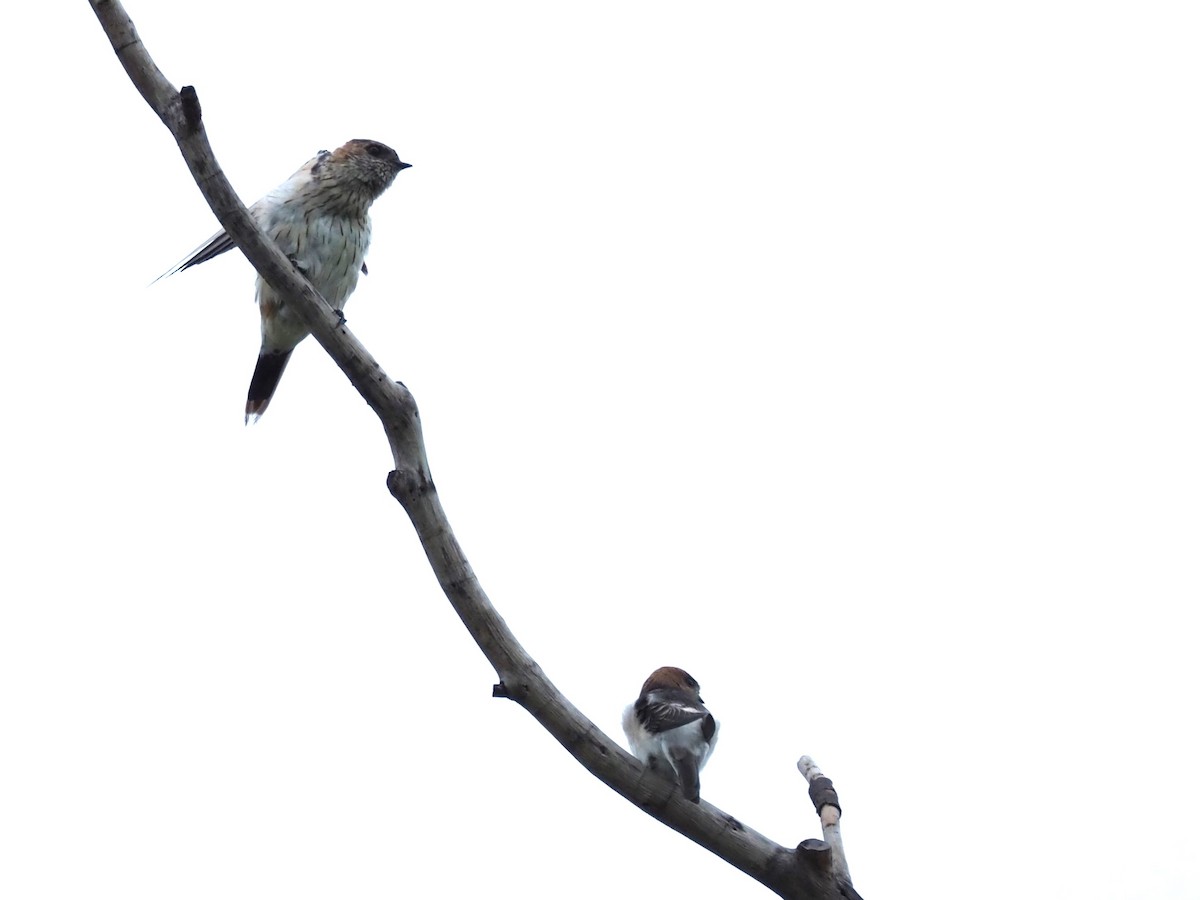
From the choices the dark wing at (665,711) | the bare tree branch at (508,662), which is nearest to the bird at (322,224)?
the bare tree branch at (508,662)

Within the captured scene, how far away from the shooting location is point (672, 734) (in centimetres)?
472

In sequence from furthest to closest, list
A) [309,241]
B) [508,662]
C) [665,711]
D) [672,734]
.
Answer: [309,241] < [665,711] < [672,734] < [508,662]

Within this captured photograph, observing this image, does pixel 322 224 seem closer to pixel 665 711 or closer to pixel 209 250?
pixel 209 250

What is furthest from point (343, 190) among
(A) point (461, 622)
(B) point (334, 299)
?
(A) point (461, 622)

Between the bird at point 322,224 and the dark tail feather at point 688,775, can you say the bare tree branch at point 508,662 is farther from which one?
the bird at point 322,224

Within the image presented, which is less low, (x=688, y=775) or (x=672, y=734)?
(x=672, y=734)

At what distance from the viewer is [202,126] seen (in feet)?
15.7

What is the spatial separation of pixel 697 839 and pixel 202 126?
319cm

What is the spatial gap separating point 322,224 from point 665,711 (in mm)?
4750

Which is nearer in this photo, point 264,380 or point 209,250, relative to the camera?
point 209,250

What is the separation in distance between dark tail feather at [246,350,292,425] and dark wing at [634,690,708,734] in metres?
4.67

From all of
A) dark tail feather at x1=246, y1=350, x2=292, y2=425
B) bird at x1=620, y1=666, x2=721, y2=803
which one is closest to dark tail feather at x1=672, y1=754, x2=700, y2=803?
bird at x1=620, y1=666, x2=721, y2=803

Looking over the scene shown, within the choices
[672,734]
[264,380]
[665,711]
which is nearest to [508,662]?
[672,734]

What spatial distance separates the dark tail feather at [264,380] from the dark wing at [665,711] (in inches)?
184
